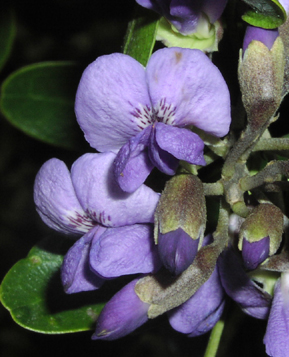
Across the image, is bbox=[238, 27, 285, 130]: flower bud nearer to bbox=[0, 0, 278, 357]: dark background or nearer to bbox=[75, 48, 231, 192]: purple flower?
bbox=[75, 48, 231, 192]: purple flower

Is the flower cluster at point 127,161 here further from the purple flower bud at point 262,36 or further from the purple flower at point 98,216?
the purple flower bud at point 262,36

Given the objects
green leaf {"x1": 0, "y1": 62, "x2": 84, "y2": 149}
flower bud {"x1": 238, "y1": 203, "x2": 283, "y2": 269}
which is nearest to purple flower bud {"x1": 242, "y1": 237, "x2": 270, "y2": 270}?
flower bud {"x1": 238, "y1": 203, "x2": 283, "y2": 269}

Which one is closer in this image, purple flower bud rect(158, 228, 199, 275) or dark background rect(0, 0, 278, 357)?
purple flower bud rect(158, 228, 199, 275)

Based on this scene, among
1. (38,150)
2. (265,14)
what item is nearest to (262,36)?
(265,14)

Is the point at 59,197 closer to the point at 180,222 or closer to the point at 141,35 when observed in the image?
the point at 180,222

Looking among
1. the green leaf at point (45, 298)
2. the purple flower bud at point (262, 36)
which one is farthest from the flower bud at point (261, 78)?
the green leaf at point (45, 298)
